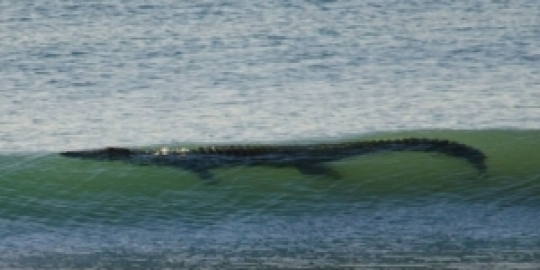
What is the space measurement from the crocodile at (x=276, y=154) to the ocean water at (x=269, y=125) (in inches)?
5.2

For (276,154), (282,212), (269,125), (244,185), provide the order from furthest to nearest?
(269,125)
(276,154)
(244,185)
(282,212)

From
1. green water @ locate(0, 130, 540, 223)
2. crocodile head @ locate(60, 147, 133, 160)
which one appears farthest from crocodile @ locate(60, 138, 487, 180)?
green water @ locate(0, 130, 540, 223)

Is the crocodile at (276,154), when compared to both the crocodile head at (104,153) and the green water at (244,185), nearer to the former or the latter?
the crocodile head at (104,153)

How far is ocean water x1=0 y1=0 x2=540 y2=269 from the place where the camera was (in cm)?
1379

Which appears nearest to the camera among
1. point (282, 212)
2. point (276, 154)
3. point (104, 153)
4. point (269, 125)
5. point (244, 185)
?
point (282, 212)

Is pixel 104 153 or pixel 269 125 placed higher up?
pixel 104 153

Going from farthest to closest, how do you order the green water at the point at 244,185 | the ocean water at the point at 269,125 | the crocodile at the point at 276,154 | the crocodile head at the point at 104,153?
the crocodile head at the point at 104,153
the crocodile at the point at 276,154
the green water at the point at 244,185
the ocean water at the point at 269,125

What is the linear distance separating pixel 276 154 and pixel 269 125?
151cm

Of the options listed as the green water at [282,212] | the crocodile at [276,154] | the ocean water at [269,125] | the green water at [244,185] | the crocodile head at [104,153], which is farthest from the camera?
the crocodile head at [104,153]

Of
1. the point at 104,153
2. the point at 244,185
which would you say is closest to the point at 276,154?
the point at 244,185

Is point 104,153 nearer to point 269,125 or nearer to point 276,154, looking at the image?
point 276,154

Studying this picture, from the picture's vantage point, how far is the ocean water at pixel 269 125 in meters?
13.8

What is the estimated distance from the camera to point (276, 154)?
16.3 m

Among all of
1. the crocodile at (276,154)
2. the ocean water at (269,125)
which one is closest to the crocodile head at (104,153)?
the crocodile at (276,154)
